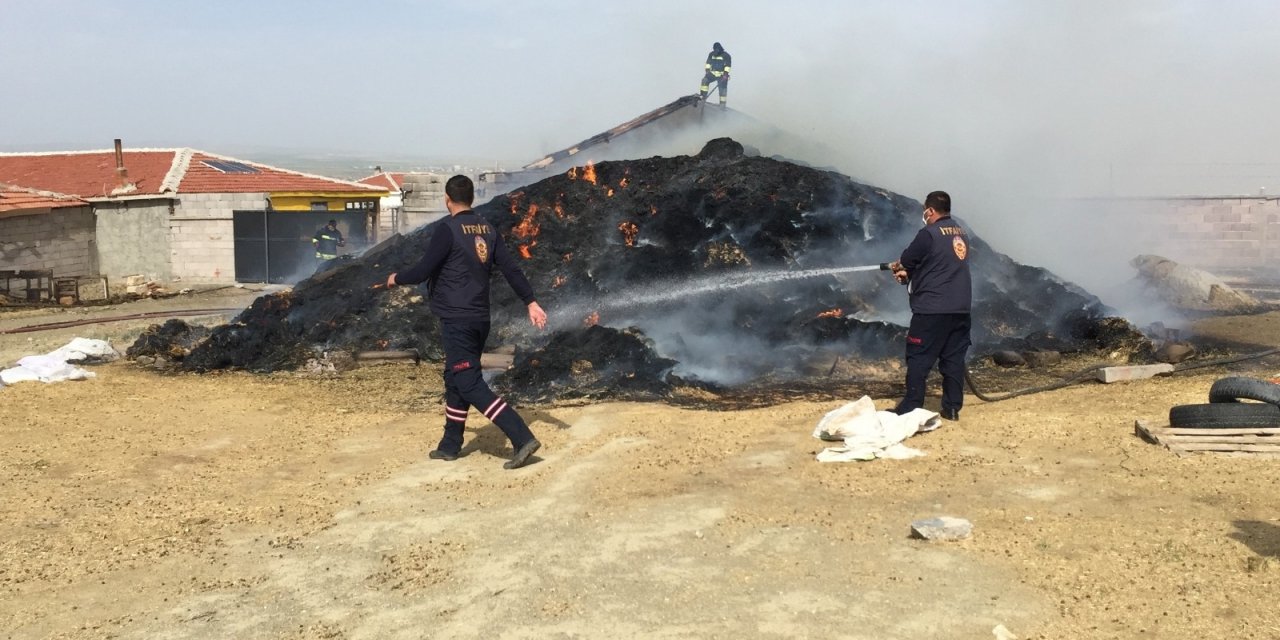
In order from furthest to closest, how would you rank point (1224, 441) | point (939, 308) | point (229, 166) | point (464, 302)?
point (229, 166), point (939, 308), point (464, 302), point (1224, 441)

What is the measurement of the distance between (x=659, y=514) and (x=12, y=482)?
13.5ft

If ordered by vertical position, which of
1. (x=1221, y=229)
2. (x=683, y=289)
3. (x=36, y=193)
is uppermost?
(x=1221, y=229)

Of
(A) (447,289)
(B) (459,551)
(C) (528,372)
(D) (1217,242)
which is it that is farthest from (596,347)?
(D) (1217,242)

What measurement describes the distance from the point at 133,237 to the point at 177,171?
427 centimetres

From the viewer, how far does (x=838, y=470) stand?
6.07m

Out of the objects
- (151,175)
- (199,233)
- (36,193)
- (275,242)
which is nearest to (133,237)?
(199,233)

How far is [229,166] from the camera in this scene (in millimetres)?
34812

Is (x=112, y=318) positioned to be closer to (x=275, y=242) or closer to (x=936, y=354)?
(x=275, y=242)

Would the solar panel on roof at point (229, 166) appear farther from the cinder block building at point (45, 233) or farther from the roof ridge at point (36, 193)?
the cinder block building at point (45, 233)

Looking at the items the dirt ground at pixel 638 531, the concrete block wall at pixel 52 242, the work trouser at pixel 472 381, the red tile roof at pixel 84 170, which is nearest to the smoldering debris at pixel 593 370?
the dirt ground at pixel 638 531

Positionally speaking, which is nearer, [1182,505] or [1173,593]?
[1173,593]

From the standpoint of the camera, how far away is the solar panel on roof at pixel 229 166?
3372 cm

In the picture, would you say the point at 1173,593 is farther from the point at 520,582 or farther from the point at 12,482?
the point at 12,482

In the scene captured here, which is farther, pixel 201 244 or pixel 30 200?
pixel 201 244
